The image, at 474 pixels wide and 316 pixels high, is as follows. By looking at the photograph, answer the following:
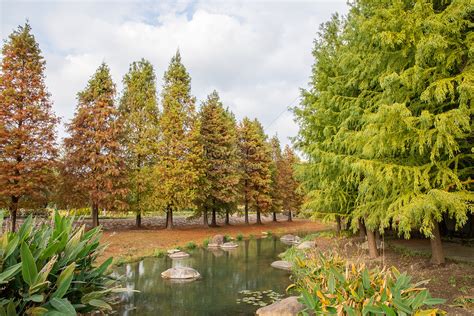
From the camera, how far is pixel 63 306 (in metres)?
3.23

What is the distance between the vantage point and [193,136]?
24.3 m

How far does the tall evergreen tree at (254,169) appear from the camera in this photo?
29609mm

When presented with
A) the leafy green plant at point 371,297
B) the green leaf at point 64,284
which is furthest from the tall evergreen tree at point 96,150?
the green leaf at point 64,284

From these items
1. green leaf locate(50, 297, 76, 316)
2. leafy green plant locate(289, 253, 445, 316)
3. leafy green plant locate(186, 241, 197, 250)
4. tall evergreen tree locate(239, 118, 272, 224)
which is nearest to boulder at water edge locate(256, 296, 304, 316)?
leafy green plant locate(289, 253, 445, 316)

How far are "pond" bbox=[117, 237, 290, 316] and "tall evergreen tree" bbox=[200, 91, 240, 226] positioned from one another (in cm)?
799

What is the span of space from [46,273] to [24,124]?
56.7 ft

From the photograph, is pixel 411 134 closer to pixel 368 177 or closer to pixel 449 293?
pixel 368 177

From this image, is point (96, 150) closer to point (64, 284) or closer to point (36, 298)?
point (64, 284)

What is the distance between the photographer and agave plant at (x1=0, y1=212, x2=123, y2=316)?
Result: 10.4 ft

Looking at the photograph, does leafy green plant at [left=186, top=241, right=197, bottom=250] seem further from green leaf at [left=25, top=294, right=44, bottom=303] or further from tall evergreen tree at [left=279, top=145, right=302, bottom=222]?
green leaf at [left=25, top=294, right=44, bottom=303]

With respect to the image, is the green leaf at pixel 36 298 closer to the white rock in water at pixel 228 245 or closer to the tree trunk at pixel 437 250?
the tree trunk at pixel 437 250

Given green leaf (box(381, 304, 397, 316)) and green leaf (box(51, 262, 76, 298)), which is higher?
green leaf (box(51, 262, 76, 298))

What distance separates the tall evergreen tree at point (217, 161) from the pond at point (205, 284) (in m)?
7.99

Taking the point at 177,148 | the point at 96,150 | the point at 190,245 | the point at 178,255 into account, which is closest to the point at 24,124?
the point at 96,150
